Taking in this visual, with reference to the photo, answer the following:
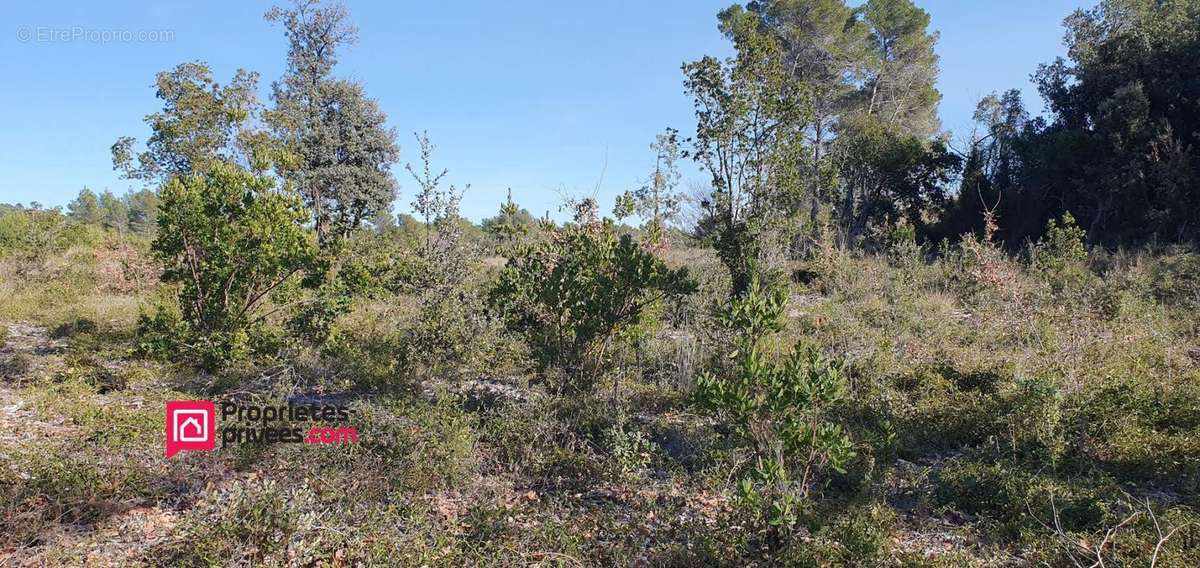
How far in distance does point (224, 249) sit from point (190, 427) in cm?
174

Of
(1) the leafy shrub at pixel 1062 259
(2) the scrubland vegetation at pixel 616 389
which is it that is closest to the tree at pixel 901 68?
(1) the leafy shrub at pixel 1062 259

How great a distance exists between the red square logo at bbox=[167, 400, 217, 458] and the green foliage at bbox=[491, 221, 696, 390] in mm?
2321

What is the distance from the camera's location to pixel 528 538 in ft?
11.0

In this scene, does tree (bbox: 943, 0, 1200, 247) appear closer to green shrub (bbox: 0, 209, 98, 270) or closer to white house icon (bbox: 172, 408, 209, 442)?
white house icon (bbox: 172, 408, 209, 442)

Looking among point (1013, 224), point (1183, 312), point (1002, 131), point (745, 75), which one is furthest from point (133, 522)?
point (1002, 131)

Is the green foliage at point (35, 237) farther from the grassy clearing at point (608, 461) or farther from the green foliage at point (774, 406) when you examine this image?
the green foliage at point (774, 406)

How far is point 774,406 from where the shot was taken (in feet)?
10.1

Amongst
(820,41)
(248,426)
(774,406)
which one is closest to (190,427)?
(248,426)

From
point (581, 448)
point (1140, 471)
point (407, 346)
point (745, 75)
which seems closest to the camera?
point (1140, 471)

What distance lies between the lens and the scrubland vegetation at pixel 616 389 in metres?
3.19

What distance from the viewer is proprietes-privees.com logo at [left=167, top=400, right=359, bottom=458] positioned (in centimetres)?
417

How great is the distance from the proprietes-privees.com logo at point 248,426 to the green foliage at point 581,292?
5.60 feet

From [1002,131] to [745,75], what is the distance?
52.7ft

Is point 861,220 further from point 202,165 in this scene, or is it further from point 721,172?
point 202,165
